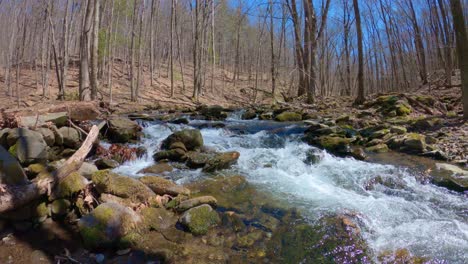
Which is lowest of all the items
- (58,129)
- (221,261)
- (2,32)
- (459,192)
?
(221,261)

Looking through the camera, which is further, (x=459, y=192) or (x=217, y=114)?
(x=217, y=114)

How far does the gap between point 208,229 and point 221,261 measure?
2.13 ft

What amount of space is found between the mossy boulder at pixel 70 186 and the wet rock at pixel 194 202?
1.30 meters

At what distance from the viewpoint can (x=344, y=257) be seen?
335cm

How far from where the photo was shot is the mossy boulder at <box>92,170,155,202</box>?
4336 mm

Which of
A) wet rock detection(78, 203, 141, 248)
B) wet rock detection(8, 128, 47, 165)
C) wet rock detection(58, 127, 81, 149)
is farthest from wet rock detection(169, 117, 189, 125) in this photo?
wet rock detection(78, 203, 141, 248)

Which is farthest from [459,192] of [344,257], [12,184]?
[12,184]

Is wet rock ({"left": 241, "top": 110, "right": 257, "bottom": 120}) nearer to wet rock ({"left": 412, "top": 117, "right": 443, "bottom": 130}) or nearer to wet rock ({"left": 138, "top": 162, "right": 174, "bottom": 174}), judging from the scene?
wet rock ({"left": 412, "top": 117, "right": 443, "bottom": 130})

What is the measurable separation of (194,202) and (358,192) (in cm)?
266

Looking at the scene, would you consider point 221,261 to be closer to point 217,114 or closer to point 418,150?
point 418,150

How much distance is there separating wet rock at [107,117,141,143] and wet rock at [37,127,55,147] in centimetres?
160

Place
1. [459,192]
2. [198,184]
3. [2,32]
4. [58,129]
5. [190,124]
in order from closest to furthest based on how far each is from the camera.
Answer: [459,192], [198,184], [58,129], [190,124], [2,32]

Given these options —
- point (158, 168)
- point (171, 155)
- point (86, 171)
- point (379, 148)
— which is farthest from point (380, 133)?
point (86, 171)

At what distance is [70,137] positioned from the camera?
265 inches
